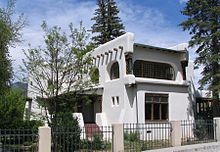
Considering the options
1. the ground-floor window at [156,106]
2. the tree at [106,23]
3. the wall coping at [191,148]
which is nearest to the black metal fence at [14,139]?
the wall coping at [191,148]

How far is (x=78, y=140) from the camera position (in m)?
13.9

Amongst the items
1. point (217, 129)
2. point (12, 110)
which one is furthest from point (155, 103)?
point (12, 110)

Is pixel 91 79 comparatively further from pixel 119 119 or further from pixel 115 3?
pixel 115 3

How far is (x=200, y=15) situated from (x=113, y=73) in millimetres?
7602

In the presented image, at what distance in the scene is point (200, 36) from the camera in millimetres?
25875

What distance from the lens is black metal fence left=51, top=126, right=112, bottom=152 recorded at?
13.1 metres

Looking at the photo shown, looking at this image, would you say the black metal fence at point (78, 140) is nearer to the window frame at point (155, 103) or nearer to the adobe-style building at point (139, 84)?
the adobe-style building at point (139, 84)

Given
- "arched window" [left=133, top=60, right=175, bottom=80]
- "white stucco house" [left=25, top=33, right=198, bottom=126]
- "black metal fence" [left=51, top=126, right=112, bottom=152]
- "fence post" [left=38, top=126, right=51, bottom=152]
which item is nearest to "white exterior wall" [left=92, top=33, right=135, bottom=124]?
"white stucco house" [left=25, top=33, right=198, bottom=126]

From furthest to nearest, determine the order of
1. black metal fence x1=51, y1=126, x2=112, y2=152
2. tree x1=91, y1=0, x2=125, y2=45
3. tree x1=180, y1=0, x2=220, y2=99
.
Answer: tree x1=91, y1=0, x2=125, y2=45 < tree x1=180, y1=0, x2=220, y2=99 < black metal fence x1=51, y1=126, x2=112, y2=152

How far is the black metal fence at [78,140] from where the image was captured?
13078mm

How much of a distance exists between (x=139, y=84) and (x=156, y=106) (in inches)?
95.2

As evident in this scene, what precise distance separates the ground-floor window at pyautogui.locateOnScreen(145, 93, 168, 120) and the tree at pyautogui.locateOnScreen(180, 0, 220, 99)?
2.99 metres

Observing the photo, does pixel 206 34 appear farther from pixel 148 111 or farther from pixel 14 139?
pixel 14 139

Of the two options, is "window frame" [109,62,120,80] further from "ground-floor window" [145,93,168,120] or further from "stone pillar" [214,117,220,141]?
"stone pillar" [214,117,220,141]
